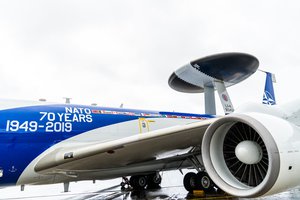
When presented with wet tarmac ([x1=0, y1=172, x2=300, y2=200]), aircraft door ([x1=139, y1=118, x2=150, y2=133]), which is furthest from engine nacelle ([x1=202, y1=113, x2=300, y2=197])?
aircraft door ([x1=139, y1=118, x2=150, y2=133])

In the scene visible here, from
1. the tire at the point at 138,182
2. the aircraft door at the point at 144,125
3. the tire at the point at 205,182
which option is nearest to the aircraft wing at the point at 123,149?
the aircraft door at the point at 144,125

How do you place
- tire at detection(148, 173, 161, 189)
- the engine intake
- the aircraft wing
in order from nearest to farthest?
1. the engine intake
2. the aircraft wing
3. tire at detection(148, 173, 161, 189)

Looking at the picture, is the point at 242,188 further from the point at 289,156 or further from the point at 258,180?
the point at 289,156

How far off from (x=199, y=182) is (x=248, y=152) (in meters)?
4.91

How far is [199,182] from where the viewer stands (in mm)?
8633

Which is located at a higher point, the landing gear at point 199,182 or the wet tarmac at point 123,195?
the landing gear at point 199,182

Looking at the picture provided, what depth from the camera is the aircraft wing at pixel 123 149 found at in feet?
15.6

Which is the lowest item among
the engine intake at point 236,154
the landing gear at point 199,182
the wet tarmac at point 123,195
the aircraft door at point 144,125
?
the wet tarmac at point 123,195

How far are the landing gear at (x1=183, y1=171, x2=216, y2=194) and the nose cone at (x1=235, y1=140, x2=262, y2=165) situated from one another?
4.54 meters

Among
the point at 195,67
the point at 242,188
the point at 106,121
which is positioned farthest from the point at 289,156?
the point at 195,67

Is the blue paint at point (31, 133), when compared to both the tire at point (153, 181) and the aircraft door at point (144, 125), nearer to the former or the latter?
the aircraft door at point (144, 125)

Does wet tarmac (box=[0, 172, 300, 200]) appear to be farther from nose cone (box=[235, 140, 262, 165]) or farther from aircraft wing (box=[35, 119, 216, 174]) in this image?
nose cone (box=[235, 140, 262, 165])

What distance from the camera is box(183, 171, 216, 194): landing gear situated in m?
8.50

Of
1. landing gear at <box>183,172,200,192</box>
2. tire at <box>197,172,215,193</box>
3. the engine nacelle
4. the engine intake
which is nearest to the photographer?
the engine nacelle
